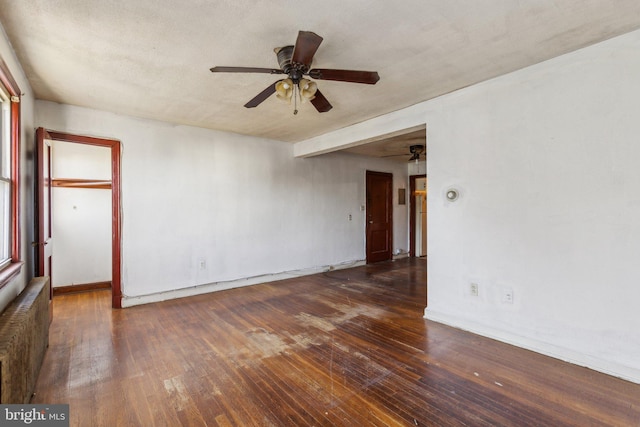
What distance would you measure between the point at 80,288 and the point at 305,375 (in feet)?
13.6

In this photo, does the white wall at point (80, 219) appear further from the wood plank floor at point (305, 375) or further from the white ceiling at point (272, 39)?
the white ceiling at point (272, 39)

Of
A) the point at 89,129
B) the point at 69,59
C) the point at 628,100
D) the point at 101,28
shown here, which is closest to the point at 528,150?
the point at 628,100

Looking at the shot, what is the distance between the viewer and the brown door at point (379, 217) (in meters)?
6.59

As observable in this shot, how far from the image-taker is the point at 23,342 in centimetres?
170

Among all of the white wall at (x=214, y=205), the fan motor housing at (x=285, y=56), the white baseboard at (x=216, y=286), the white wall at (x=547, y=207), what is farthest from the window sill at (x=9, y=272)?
the white wall at (x=547, y=207)

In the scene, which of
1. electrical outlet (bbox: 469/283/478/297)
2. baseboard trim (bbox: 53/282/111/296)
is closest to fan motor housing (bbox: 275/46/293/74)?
electrical outlet (bbox: 469/283/478/297)

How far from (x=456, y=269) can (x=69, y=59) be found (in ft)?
12.9

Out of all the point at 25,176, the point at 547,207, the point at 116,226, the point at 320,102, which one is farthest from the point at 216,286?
the point at 547,207

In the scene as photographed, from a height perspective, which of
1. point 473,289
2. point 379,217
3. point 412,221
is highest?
point 379,217

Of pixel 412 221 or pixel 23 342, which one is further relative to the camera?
pixel 412 221

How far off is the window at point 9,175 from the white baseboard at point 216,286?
1.71 m

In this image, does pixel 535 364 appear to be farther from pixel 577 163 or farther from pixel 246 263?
pixel 246 263

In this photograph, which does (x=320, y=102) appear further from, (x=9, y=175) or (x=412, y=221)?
(x=412, y=221)

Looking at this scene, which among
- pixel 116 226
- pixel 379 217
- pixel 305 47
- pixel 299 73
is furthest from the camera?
pixel 379 217
